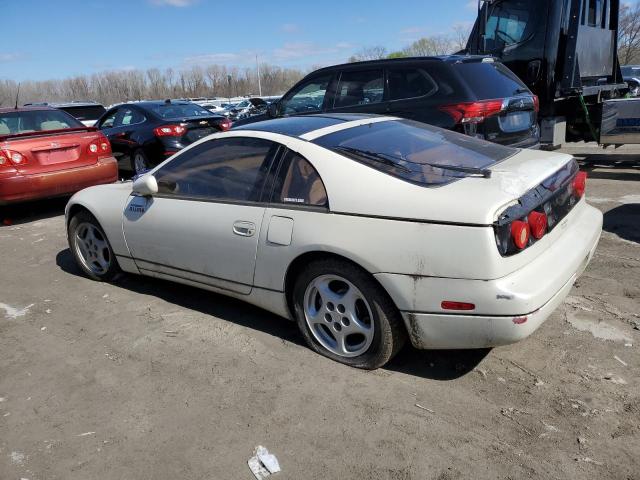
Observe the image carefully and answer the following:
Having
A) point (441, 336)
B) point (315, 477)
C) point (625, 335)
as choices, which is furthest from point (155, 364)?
point (625, 335)

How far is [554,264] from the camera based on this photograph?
9.43ft

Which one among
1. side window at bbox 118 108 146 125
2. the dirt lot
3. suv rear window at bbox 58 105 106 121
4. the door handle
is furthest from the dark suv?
suv rear window at bbox 58 105 106 121

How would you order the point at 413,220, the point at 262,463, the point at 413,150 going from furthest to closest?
the point at 413,150 < the point at 413,220 < the point at 262,463

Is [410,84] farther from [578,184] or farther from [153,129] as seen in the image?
[153,129]

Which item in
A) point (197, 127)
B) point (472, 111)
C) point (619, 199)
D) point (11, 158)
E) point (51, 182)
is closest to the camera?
point (472, 111)

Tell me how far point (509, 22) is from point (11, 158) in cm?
768

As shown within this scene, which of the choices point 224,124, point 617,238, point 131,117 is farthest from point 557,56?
point 131,117

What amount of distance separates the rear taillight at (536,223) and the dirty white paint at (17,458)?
2.77 metres

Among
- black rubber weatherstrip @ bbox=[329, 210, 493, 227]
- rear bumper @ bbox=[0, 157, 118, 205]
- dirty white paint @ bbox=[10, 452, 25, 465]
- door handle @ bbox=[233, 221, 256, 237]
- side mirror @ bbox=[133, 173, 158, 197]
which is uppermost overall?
side mirror @ bbox=[133, 173, 158, 197]

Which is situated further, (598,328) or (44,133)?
(44,133)

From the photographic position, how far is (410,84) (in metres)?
6.29

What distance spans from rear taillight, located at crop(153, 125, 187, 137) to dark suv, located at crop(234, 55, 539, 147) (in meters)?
3.06

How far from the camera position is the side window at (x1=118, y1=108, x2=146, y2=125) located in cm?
957

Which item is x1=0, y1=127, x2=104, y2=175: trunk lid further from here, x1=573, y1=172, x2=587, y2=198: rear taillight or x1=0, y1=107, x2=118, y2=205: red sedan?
x1=573, y1=172, x2=587, y2=198: rear taillight
